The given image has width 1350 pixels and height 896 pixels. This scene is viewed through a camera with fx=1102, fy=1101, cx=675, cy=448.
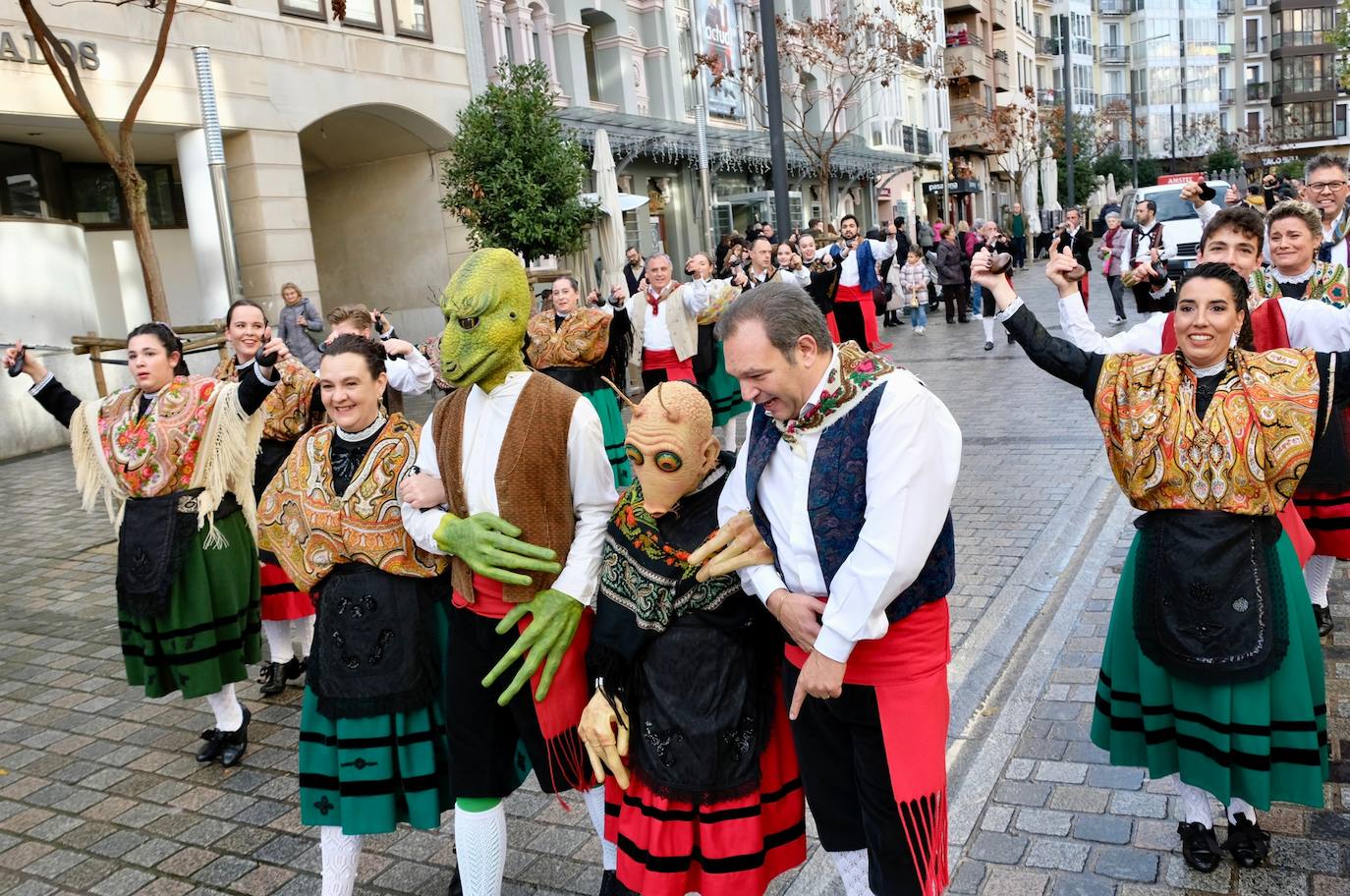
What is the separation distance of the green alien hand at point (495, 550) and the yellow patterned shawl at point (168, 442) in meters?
1.94

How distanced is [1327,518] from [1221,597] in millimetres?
1822

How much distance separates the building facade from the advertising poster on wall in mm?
10589

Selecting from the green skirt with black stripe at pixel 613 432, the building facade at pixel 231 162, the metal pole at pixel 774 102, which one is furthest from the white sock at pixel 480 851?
the building facade at pixel 231 162

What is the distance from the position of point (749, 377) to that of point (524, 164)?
1416 centimetres

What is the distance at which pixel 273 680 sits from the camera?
222 inches

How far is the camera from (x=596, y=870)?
375 centimetres

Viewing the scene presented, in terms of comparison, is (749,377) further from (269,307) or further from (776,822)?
(269,307)

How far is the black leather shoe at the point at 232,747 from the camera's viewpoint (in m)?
4.84

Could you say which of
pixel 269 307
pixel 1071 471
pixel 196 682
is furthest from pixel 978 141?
pixel 196 682

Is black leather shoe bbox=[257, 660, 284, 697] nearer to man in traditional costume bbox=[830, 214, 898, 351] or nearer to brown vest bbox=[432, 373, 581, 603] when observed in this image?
brown vest bbox=[432, 373, 581, 603]

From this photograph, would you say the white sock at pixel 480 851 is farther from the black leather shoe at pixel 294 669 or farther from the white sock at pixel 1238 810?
the black leather shoe at pixel 294 669

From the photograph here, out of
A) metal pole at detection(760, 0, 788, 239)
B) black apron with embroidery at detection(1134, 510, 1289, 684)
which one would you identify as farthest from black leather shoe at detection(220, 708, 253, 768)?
metal pole at detection(760, 0, 788, 239)

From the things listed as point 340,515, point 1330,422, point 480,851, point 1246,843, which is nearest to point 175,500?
point 340,515

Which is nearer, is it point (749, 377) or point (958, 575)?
point (749, 377)
